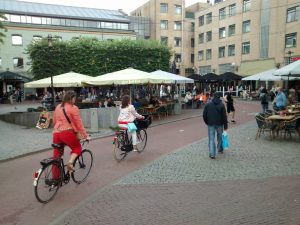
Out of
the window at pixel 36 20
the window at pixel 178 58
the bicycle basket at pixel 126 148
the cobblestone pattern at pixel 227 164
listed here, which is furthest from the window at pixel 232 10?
the bicycle basket at pixel 126 148

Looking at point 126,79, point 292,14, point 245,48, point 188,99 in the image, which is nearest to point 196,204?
point 126,79

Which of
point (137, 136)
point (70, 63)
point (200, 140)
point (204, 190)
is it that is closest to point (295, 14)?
point (70, 63)

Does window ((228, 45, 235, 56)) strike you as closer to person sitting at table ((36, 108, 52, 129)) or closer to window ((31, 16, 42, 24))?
window ((31, 16, 42, 24))

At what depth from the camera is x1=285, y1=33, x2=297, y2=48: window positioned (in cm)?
3403

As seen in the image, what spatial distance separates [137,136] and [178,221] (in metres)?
4.48

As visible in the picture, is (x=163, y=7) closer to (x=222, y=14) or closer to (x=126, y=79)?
(x=222, y=14)

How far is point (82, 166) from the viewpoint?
6359 mm

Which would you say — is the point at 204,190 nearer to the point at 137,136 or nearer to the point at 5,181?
the point at 137,136

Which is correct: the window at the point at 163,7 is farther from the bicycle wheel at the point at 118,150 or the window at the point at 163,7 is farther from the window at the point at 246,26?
the bicycle wheel at the point at 118,150

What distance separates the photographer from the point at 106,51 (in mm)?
31938

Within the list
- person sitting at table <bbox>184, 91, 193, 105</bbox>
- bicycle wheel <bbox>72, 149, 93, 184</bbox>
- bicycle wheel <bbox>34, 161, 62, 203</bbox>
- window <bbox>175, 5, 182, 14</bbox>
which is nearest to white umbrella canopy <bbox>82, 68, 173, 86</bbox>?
person sitting at table <bbox>184, 91, 193, 105</bbox>

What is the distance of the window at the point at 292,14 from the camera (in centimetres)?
3353

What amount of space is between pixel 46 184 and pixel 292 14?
3616 cm

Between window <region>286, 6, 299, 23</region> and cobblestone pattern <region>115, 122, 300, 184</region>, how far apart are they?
28982 mm
